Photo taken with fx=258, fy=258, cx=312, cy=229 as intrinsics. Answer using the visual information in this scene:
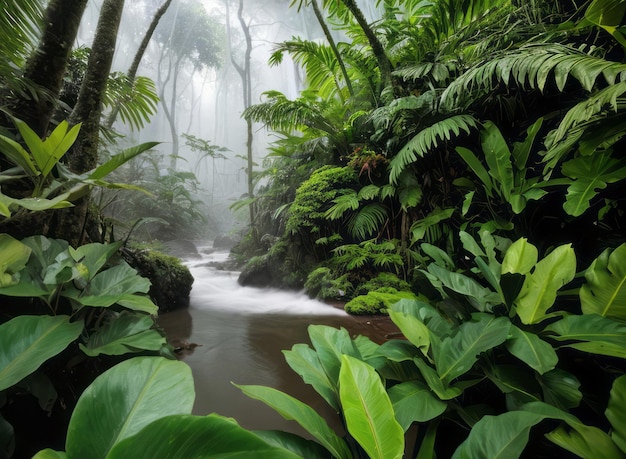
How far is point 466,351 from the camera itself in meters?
0.97

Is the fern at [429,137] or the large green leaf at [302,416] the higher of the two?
the fern at [429,137]

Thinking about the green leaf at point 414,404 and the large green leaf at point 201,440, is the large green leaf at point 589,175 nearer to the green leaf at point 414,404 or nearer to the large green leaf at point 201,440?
the green leaf at point 414,404

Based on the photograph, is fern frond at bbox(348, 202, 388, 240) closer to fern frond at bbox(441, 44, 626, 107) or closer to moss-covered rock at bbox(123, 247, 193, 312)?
fern frond at bbox(441, 44, 626, 107)

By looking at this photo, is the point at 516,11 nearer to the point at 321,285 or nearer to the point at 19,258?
the point at 321,285

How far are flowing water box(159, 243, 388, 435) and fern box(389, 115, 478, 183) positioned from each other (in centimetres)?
194

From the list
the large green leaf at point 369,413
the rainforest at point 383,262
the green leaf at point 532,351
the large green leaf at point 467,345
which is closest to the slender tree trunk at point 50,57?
the rainforest at point 383,262

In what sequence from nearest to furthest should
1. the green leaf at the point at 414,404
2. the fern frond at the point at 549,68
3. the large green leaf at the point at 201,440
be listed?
the large green leaf at the point at 201,440 < the green leaf at the point at 414,404 < the fern frond at the point at 549,68

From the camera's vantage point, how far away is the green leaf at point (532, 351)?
0.86 meters

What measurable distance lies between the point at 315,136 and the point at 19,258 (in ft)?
16.6

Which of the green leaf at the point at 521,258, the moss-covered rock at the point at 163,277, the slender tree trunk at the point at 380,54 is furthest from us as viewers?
the slender tree trunk at the point at 380,54

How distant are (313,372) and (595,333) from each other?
104 centimetres

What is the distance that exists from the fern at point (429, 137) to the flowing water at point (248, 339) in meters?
1.94

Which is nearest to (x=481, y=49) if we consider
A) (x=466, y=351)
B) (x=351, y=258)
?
(x=351, y=258)

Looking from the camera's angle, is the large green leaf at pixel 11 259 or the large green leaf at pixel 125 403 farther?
the large green leaf at pixel 11 259
